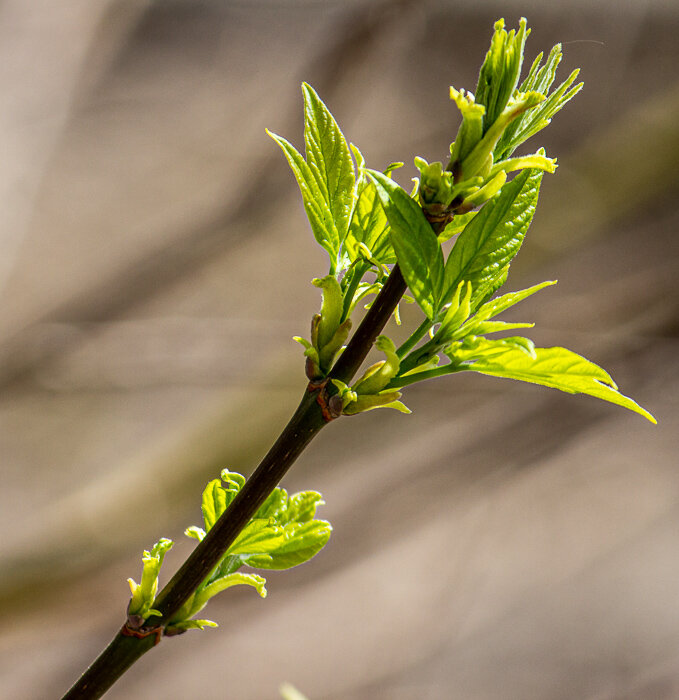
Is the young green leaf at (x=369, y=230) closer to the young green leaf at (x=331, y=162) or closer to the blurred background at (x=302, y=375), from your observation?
the young green leaf at (x=331, y=162)

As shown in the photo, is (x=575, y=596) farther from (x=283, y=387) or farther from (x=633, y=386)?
(x=283, y=387)

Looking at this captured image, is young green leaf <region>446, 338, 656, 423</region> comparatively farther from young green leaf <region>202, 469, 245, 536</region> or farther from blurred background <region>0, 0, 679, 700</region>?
blurred background <region>0, 0, 679, 700</region>

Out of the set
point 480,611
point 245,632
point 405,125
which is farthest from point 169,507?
point 405,125

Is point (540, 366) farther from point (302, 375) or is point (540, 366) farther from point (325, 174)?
point (302, 375)

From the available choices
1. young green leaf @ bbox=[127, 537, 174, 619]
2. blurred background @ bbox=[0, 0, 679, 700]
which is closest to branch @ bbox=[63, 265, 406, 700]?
young green leaf @ bbox=[127, 537, 174, 619]

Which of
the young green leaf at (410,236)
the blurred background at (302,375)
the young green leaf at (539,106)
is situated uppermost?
the blurred background at (302,375)

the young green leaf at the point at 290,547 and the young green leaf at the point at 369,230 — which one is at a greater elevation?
the young green leaf at the point at 369,230

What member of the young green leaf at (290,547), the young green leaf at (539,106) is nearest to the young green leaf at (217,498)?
the young green leaf at (290,547)
